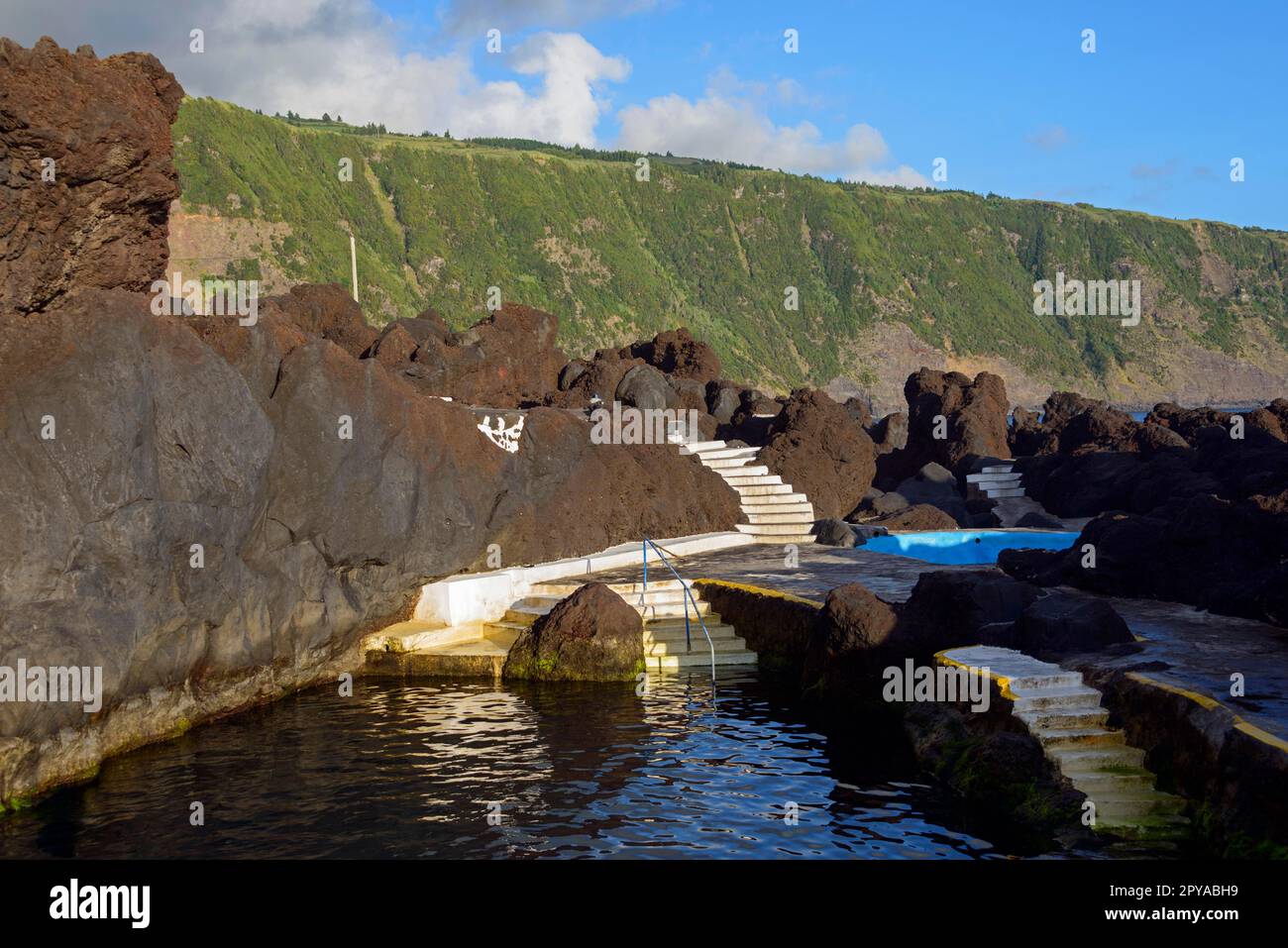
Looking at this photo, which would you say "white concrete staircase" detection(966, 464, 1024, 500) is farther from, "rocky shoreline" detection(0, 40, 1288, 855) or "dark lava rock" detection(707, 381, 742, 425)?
"rocky shoreline" detection(0, 40, 1288, 855)

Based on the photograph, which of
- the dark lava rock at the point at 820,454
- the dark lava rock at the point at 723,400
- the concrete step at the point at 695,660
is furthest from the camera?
the dark lava rock at the point at 723,400

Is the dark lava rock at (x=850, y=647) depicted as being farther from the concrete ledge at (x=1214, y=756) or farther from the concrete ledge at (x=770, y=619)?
the concrete ledge at (x=1214, y=756)

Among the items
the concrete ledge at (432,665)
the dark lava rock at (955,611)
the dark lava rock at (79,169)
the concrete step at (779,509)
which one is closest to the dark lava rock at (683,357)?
the concrete step at (779,509)

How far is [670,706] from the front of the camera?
46.4ft

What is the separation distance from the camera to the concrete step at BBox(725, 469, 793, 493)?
85.0 feet

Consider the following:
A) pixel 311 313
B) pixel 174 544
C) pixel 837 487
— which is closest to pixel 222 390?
pixel 174 544

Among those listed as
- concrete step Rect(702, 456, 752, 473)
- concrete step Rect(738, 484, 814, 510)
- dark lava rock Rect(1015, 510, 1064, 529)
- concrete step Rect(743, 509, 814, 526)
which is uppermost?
Result: concrete step Rect(702, 456, 752, 473)

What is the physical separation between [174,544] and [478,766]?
357 centimetres

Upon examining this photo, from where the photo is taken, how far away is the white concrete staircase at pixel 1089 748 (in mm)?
9188

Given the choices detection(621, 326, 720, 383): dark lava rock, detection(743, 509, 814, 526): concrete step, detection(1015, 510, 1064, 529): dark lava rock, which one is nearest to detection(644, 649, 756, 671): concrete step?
detection(743, 509, 814, 526): concrete step
